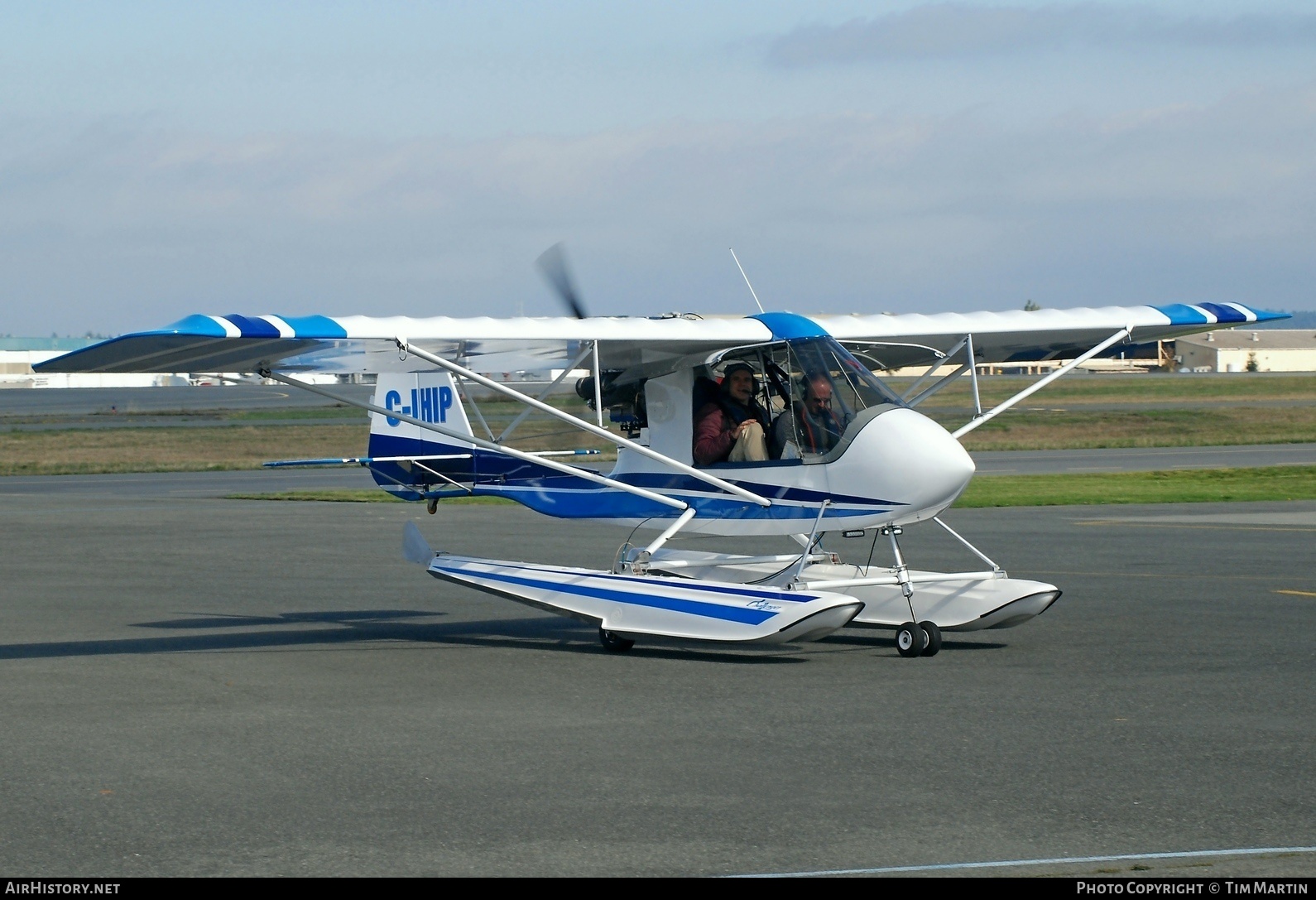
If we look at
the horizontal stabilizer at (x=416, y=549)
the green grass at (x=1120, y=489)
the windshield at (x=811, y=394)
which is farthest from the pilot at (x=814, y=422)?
the green grass at (x=1120, y=489)

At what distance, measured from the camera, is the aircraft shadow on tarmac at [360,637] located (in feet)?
39.1

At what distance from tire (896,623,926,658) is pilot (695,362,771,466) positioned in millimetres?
1925

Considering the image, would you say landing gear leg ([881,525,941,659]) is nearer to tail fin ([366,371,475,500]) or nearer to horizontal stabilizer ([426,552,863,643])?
horizontal stabilizer ([426,552,863,643])

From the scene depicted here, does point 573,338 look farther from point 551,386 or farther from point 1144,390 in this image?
point 1144,390

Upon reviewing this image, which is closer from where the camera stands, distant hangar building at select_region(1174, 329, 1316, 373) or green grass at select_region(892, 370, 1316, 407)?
green grass at select_region(892, 370, 1316, 407)

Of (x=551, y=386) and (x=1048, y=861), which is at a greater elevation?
(x=551, y=386)

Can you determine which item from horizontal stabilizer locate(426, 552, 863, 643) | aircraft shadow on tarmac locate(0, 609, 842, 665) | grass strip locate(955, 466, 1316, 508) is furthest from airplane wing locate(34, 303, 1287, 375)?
grass strip locate(955, 466, 1316, 508)

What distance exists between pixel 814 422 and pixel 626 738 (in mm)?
4246

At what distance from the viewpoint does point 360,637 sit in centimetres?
1295

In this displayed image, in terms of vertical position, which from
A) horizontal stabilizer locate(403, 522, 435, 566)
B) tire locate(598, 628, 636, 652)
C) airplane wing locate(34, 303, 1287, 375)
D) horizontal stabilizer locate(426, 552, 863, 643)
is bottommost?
tire locate(598, 628, 636, 652)

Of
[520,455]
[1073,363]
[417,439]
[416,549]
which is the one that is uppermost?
[1073,363]

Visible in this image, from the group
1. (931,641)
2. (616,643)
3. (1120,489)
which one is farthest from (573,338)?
(1120,489)

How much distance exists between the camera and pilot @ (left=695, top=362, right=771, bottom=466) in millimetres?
12438
